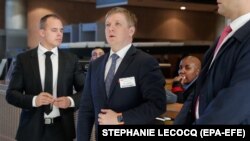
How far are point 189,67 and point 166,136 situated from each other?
2907 mm

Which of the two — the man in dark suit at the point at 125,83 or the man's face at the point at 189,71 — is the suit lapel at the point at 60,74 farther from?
the man's face at the point at 189,71

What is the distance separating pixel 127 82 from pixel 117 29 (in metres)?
0.26

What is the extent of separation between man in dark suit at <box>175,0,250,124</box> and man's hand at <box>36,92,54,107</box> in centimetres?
109

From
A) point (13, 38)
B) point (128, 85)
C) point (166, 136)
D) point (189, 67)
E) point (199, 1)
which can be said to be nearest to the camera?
point (166, 136)

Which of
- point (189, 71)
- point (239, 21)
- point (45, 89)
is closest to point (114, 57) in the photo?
point (45, 89)

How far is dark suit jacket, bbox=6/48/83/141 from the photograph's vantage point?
95.4 inches

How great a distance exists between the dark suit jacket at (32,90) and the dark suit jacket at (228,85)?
120cm

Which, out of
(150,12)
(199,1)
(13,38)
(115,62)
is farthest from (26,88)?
(150,12)

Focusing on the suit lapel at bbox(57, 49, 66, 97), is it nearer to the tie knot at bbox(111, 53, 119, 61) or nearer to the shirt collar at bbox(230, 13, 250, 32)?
the tie knot at bbox(111, 53, 119, 61)

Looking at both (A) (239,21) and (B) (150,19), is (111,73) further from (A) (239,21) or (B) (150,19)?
(B) (150,19)

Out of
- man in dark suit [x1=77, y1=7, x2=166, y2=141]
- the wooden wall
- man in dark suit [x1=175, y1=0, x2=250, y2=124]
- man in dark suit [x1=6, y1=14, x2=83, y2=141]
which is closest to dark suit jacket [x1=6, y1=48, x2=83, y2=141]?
man in dark suit [x1=6, y1=14, x2=83, y2=141]

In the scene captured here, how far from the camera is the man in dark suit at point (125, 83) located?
1.85m

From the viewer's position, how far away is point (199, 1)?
26.9 feet

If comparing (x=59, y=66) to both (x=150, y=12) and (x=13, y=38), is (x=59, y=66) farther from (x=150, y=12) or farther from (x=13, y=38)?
(x=150, y=12)
